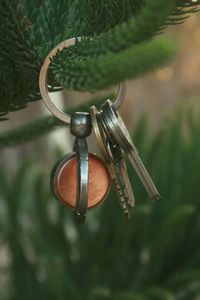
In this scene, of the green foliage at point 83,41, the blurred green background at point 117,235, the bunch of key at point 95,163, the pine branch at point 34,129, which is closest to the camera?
the green foliage at point 83,41

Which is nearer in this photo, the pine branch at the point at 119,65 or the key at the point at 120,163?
the pine branch at the point at 119,65

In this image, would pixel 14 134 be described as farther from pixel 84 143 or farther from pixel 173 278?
pixel 173 278

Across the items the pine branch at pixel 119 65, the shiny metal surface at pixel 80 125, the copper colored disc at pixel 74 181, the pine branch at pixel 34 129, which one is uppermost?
the pine branch at pixel 34 129

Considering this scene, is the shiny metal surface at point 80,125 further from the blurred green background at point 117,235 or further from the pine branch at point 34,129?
the blurred green background at point 117,235

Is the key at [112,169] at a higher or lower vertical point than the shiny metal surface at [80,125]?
lower

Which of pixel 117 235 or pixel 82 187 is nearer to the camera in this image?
pixel 82 187

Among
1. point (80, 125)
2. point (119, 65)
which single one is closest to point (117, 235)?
point (80, 125)

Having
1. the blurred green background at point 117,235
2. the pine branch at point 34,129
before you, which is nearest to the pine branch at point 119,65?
the pine branch at point 34,129

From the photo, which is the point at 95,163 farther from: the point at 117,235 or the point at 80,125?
the point at 117,235
